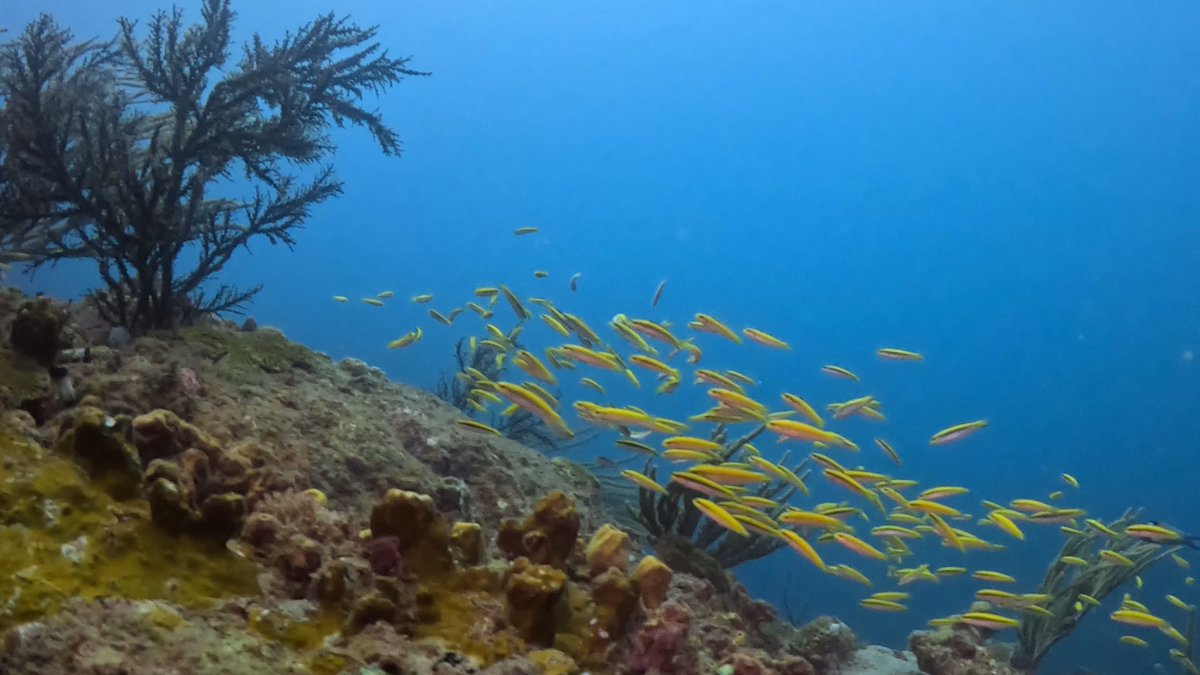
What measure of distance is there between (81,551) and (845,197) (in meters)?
104

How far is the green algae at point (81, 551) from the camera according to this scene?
2.27 metres

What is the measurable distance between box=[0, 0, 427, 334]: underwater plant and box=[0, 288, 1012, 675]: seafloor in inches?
65.1

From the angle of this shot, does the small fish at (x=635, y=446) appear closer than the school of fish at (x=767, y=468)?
No

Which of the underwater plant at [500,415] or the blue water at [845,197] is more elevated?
the blue water at [845,197]

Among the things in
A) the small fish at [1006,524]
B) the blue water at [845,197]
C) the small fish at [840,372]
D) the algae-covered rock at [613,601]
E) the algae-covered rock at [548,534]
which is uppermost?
the blue water at [845,197]

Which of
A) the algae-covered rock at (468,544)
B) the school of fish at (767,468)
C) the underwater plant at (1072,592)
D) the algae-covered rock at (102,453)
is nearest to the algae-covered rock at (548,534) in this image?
the algae-covered rock at (468,544)

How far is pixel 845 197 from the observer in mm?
98562

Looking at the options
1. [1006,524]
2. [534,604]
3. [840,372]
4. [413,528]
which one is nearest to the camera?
[534,604]

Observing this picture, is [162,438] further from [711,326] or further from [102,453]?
[711,326]

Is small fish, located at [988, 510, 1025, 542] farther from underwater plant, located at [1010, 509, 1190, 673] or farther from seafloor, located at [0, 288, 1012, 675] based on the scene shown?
seafloor, located at [0, 288, 1012, 675]

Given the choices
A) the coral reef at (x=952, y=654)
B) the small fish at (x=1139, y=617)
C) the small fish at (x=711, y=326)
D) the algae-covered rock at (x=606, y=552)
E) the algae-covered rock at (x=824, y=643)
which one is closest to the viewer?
the algae-covered rock at (x=606, y=552)

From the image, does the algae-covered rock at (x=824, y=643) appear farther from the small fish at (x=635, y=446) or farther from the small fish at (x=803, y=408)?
the small fish at (x=635, y=446)

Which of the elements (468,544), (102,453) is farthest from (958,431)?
(102,453)

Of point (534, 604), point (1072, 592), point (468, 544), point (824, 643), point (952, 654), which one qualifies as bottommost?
point (534, 604)
